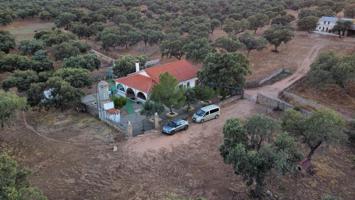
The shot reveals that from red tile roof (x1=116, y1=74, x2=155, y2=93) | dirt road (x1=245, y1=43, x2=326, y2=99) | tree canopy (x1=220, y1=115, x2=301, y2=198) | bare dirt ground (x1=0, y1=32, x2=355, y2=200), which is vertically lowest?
bare dirt ground (x1=0, y1=32, x2=355, y2=200)

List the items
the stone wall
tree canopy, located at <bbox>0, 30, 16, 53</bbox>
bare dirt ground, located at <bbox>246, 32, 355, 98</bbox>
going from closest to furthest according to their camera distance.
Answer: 1. the stone wall
2. bare dirt ground, located at <bbox>246, 32, 355, 98</bbox>
3. tree canopy, located at <bbox>0, 30, 16, 53</bbox>

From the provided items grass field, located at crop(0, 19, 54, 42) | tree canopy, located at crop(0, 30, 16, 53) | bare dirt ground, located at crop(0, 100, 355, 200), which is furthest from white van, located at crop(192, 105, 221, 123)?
grass field, located at crop(0, 19, 54, 42)

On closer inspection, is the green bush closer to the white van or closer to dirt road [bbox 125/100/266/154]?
dirt road [bbox 125/100/266/154]

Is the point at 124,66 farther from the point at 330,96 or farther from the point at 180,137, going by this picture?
the point at 330,96

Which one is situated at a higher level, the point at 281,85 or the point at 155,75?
the point at 155,75

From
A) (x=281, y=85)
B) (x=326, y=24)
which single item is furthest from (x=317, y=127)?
(x=326, y=24)

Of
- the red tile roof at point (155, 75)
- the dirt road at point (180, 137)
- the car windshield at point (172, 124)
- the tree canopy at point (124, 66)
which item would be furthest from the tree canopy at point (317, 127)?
the tree canopy at point (124, 66)

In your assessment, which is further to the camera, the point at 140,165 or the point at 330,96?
the point at 330,96
